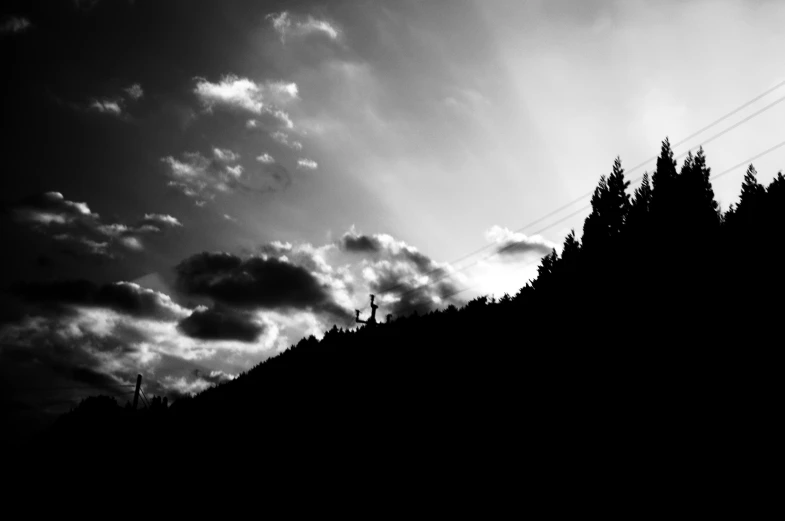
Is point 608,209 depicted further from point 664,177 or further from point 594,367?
point 594,367

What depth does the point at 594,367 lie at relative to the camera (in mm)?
9938

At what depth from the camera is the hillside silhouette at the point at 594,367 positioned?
831cm

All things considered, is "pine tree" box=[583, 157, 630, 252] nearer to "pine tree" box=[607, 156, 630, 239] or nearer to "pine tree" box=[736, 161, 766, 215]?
"pine tree" box=[607, 156, 630, 239]

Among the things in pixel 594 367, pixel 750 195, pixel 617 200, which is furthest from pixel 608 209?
pixel 594 367

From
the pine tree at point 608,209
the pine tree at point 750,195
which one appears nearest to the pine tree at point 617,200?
the pine tree at point 608,209

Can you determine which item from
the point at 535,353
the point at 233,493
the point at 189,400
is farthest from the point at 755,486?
the point at 189,400

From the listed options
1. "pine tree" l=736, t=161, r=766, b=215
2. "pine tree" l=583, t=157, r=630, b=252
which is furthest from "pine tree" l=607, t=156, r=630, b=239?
"pine tree" l=736, t=161, r=766, b=215

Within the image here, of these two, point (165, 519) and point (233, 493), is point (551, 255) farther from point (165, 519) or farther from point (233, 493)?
point (165, 519)

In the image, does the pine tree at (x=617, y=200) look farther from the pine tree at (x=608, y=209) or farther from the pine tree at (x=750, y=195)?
the pine tree at (x=750, y=195)

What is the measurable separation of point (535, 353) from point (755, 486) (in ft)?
15.8

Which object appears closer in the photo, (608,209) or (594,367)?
(594,367)

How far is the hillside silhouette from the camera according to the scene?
831 centimetres

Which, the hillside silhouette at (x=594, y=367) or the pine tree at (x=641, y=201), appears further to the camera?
the pine tree at (x=641, y=201)

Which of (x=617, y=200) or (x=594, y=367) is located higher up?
(x=617, y=200)
